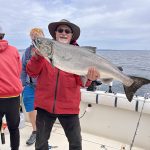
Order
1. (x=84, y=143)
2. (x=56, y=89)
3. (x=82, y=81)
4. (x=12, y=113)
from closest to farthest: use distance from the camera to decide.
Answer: (x=82, y=81)
(x=56, y=89)
(x=12, y=113)
(x=84, y=143)

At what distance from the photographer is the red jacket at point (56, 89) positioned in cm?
365

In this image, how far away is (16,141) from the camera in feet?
14.5

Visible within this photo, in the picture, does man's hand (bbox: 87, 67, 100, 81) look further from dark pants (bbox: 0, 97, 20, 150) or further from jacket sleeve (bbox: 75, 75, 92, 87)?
dark pants (bbox: 0, 97, 20, 150)

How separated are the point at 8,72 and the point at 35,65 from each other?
0.66 m

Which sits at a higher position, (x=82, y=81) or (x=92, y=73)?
(x=92, y=73)

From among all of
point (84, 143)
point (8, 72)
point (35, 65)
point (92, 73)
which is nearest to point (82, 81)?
point (92, 73)

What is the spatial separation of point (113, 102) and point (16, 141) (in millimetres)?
1981

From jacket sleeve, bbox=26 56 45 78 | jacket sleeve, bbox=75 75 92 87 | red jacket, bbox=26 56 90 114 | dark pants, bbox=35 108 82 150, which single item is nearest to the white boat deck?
dark pants, bbox=35 108 82 150

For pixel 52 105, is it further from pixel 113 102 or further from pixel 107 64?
pixel 113 102

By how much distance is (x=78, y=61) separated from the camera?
3105mm

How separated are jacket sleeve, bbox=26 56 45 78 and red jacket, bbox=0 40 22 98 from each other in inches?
19.3

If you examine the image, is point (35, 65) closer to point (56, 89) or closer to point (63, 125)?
point (56, 89)

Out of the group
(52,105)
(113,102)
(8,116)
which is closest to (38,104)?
(52,105)

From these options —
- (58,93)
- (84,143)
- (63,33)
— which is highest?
(63,33)
